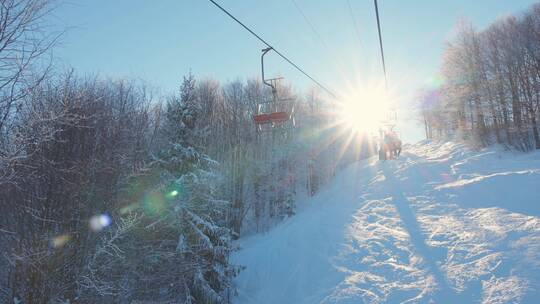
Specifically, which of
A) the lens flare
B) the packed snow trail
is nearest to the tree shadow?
the packed snow trail

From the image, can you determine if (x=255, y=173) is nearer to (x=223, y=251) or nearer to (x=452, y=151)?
(x=452, y=151)

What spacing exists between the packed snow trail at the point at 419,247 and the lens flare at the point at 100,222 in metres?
5.99

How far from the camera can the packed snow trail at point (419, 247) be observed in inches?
323

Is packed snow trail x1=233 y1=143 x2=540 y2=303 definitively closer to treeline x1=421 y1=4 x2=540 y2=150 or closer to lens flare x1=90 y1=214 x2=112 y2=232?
treeline x1=421 y1=4 x2=540 y2=150

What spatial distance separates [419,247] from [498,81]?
1807 centimetres

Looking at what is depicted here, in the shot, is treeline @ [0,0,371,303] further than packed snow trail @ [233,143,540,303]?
No

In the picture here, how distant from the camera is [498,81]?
910 inches

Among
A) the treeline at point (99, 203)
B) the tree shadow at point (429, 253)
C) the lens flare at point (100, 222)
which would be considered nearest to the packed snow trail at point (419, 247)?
the tree shadow at point (429, 253)

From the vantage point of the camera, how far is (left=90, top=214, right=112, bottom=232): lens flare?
9.76 meters

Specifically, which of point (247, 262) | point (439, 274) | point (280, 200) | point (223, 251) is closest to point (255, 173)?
point (280, 200)

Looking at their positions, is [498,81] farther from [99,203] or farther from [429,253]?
[99,203]

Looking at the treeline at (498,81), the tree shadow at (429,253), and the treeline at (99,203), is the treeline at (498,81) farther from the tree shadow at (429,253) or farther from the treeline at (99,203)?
the treeline at (99,203)

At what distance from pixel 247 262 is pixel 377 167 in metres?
14.8

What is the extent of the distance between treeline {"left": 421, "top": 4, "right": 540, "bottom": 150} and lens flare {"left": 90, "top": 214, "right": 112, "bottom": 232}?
22.6 metres
